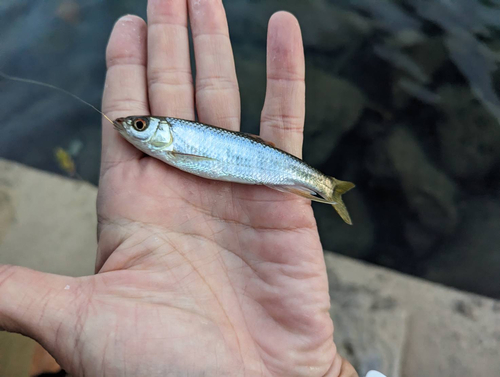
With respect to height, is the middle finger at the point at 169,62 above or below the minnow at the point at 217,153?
above

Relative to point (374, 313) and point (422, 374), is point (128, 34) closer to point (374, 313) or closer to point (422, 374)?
point (374, 313)

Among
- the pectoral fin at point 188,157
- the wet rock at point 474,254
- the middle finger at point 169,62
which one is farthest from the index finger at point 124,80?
the wet rock at point 474,254

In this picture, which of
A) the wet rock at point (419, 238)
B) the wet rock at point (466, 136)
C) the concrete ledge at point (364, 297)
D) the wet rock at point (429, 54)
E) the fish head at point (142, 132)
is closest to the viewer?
the fish head at point (142, 132)

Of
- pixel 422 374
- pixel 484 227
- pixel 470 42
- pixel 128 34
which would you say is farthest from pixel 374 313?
pixel 470 42

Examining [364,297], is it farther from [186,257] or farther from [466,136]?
[466,136]

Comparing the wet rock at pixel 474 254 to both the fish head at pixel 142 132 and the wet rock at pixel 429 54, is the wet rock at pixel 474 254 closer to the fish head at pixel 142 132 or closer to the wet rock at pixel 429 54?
the wet rock at pixel 429 54

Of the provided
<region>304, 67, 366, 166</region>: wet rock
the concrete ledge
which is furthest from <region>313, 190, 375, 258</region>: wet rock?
<region>304, 67, 366, 166</region>: wet rock

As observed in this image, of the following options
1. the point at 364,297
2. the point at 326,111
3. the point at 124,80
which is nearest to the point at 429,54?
the point at 326,111

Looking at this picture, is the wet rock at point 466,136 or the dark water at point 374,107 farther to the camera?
the wet rock at point 466,136
